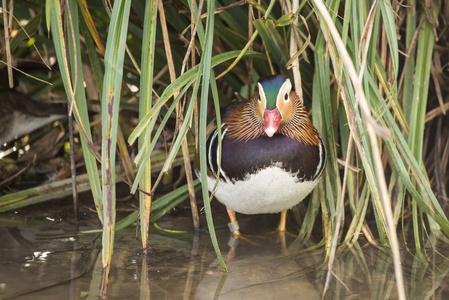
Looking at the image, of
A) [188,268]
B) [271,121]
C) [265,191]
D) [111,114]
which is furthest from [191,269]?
[111,114]

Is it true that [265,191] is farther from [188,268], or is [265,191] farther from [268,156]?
[188,268]

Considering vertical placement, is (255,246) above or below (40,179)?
below

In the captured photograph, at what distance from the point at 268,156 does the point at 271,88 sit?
0.30 meters

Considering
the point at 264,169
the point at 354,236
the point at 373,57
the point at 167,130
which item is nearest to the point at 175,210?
the point at 167,130

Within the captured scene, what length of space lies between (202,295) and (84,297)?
44 centimetres

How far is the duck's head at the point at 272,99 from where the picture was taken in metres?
2.39

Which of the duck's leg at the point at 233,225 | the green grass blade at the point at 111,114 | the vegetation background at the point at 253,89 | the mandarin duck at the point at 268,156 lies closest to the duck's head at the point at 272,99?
the mandarin duck at the point at 268,156

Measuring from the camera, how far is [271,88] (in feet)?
7.99

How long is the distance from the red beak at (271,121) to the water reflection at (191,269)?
23.9 inches

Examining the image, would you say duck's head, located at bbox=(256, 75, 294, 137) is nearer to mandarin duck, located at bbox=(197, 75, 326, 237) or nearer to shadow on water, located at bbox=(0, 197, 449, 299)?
mandarin duck, located at bbox=(197, 75, 326, 237)

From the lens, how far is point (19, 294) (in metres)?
2.06

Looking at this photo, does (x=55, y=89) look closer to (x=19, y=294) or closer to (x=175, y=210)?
(x=175, y=210)

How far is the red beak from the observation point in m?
2.37

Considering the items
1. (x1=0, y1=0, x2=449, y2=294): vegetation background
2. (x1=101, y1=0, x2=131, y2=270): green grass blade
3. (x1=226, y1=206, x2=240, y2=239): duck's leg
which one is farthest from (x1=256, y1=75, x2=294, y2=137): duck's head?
(x1=101, y1=0, x2=131, y2=270): green grass blade
